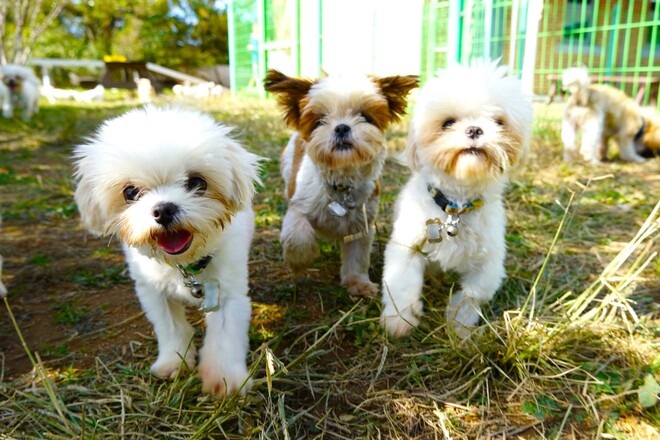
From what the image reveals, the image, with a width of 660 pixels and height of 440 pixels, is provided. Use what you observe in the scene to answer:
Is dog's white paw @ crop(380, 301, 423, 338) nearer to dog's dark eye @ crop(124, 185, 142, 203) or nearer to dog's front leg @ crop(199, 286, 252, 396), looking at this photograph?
dog's front leg @ crop(199, 286, 252, 396)

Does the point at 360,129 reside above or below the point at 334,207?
above

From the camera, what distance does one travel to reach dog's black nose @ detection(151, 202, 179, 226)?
196 cm

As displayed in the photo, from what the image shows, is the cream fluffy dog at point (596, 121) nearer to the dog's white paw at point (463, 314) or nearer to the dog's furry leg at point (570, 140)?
the dog's furry leg at point (570, 140)

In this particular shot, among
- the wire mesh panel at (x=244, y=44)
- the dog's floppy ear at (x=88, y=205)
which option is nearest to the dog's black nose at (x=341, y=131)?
the dog's floppy ear at (x=88, y=205)

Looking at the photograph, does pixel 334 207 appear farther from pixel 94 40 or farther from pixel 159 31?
pixel 94 40

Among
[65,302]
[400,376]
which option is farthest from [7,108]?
[400,376]

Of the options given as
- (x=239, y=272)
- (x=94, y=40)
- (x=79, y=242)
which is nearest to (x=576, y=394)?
(x=239, y=272)

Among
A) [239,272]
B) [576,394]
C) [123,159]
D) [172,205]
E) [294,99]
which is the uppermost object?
[294,99]

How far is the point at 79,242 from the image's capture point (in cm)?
395

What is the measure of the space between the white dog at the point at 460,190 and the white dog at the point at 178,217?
83cm

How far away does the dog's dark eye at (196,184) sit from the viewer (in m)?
2.15

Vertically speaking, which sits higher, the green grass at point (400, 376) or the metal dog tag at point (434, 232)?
the metal dog tag at point (434, 232)

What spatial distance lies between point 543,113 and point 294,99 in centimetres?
692

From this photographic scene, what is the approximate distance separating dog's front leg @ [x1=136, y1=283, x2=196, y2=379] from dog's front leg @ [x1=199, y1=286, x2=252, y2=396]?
0.17 m
